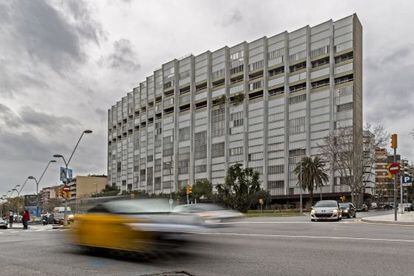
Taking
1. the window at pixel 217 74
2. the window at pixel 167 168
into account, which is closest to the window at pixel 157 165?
the window at pixel 167 168

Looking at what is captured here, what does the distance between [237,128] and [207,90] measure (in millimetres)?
13053

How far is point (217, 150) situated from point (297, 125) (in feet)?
70.8

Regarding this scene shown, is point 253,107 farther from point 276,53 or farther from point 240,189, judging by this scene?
point 240,189

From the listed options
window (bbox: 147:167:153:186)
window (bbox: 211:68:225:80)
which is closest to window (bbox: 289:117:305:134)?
window (bbox: 211:68:225:80)

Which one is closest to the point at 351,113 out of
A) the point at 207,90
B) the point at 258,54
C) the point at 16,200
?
the point at 258,54

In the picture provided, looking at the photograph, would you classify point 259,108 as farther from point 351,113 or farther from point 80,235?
point 80,235

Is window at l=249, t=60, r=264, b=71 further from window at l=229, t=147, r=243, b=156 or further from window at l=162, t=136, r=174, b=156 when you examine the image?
window at l=162, t=136, r=174, b=156

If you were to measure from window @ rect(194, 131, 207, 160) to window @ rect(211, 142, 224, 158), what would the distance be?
2443 mm

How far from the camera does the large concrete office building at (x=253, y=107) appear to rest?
91.1 m

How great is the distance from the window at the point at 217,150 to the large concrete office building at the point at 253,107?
23 cm

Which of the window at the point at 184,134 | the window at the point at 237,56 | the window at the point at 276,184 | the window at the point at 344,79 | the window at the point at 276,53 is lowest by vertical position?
the window at the point at 276,184

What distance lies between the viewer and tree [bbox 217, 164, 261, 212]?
7162 centimetres

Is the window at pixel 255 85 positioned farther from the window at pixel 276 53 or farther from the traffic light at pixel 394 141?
the traffic light at pixel 394 141

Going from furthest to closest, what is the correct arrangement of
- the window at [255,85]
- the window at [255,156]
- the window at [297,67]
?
the window at [255,85] → the window at [255,156] → the window at [297,67]
